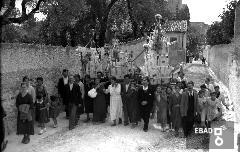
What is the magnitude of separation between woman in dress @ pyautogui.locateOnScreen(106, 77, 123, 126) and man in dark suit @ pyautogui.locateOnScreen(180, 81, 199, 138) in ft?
6.49

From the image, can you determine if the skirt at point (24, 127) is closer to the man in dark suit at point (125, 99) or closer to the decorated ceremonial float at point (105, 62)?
the man in dark suit at point (125, 99)

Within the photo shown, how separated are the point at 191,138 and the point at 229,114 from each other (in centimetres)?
240

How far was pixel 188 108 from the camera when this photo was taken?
9102 mm

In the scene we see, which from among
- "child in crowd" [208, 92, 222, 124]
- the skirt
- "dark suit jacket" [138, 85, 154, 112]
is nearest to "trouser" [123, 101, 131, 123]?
"dark suit jacket" [138, 85, 154, 112]

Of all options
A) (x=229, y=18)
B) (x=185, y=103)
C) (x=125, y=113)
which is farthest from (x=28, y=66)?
(x=229, y=18)

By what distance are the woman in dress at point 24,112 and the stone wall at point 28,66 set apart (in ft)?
2.58

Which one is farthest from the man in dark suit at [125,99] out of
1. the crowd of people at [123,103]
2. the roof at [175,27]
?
the roof at [175,27]

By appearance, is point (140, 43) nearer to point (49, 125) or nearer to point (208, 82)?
point (208, 82)

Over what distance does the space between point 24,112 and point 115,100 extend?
2.98m

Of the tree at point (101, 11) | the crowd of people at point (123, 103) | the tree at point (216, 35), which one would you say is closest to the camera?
the crowd of people at point (123, 103)

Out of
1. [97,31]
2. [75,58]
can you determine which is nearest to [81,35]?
[97,31]

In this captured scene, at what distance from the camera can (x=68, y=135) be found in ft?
30.1

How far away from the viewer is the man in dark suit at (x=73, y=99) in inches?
387

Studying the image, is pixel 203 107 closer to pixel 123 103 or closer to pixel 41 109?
pixel 123 103
